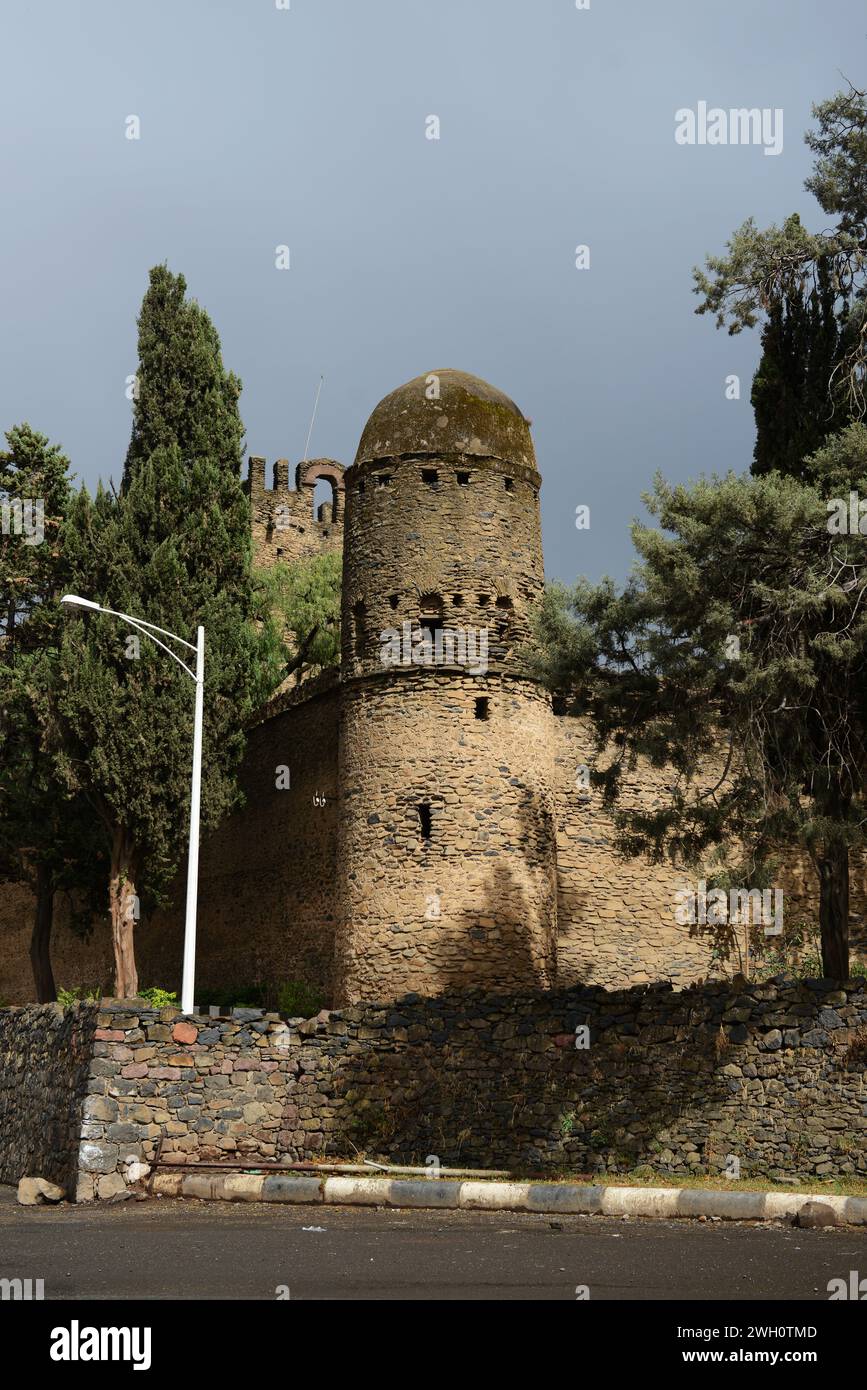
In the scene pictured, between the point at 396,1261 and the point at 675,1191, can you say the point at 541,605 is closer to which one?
the point at 675,1191

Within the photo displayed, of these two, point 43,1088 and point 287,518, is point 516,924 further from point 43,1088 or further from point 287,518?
point 287,518

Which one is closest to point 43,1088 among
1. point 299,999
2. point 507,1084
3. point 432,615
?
point 507,1084

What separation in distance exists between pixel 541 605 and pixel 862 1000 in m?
10.5

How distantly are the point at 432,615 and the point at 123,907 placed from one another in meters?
8.90

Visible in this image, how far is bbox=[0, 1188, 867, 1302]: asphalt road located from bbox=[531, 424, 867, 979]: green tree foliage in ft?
22.3

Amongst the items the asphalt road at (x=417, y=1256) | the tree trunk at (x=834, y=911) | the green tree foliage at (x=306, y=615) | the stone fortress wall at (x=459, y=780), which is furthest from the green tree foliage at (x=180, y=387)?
the asphalt road at (x=417, y=1256)

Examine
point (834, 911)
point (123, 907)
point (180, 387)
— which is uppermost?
point (180, 387)

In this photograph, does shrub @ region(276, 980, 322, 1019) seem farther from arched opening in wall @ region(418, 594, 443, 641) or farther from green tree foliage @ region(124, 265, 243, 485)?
green tree foliage @ region(124, 265, 243, 485)

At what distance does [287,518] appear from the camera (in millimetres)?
60281

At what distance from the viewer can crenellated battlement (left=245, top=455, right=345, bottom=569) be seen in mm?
59719

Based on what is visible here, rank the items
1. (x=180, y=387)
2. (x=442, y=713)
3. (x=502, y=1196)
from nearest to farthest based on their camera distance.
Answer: (x=502, y=1196) < (x=442, y=713) < (x=180, y=387)

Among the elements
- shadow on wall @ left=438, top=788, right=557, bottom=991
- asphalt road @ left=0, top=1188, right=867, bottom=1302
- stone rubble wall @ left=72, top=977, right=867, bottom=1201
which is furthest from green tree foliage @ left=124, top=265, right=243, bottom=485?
asphalt road @ left=0, top=1188, right=867, bottom=1302

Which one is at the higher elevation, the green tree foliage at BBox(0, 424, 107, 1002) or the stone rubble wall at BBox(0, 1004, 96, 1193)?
the green tree foliage at BBox(0, 424, 107, 1002)

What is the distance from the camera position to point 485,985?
945 inches
